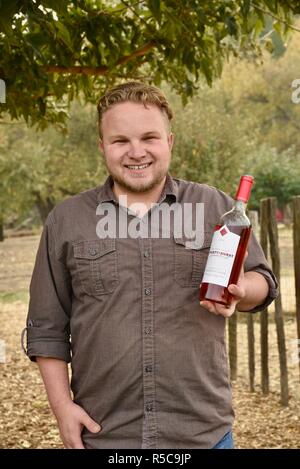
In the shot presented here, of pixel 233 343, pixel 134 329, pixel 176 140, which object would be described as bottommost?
pixel 233 343

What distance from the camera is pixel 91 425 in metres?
2.14

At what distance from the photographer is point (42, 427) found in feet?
19.7

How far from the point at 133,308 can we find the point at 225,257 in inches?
12.9

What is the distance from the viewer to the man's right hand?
2141mm

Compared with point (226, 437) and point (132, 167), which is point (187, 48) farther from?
point (226, 437)

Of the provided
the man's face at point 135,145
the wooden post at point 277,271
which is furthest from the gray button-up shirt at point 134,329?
the wooden post at point 277,271

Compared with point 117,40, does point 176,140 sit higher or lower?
higher

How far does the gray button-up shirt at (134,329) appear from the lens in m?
2.12

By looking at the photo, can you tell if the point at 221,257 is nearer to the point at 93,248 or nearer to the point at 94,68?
the point at 93,248

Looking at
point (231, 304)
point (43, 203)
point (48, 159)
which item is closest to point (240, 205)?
point (231, 304)

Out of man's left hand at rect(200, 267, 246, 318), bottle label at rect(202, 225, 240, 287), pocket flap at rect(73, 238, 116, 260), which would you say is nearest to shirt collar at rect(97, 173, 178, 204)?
pocket flap at rect(73, 238, 116, 260)

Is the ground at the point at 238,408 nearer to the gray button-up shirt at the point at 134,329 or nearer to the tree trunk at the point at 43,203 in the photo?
the gray button-up shirt at the point at 134,329

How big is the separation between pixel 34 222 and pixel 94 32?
3501 centimetres

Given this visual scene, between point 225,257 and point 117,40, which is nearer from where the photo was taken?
point 225,257
